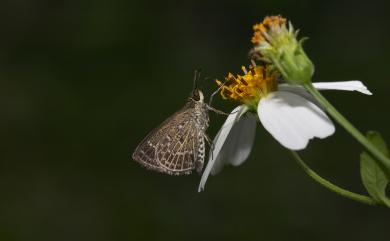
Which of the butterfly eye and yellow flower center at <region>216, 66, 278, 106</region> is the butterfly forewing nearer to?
the butterfly eye

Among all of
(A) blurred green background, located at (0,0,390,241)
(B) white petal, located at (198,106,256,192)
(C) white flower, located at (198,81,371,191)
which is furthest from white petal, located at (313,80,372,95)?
(A) blurred green background, located at (0,0,390,241)

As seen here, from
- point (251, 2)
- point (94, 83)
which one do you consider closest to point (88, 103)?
point (94, 83)

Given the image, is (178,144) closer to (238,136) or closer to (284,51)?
(238,136)

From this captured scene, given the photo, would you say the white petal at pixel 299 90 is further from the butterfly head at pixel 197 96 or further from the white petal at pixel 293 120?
the butterfly head at pixel 197 96

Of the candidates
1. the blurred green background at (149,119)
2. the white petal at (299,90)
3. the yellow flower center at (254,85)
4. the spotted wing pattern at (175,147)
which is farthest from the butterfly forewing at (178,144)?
the blurred green background at (149,119)

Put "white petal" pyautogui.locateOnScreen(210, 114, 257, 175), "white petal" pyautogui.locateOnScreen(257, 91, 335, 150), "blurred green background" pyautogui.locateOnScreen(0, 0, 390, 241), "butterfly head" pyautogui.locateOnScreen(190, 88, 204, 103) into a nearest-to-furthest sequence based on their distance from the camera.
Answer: "white petal" pyautogui.locateOnScreen(257, 91, 335, 150) → "white petal" pyautogui.locateOnScreen(210, 114, 257, 175) → "butterfly head" pyautogui.locateOnScreen(190, 88, 204, 103) → "blurred green background" pyautogui.locateOnScreen(0, 0, 390, 241)

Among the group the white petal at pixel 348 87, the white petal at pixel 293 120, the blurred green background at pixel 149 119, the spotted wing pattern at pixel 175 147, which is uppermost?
the white petal at pixel 348 87
